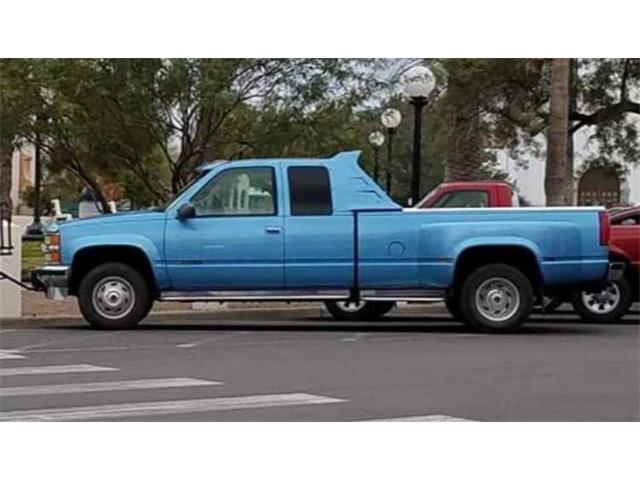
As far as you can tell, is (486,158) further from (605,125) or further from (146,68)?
(146,68)

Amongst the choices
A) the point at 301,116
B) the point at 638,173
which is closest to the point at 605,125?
the point at 638,173

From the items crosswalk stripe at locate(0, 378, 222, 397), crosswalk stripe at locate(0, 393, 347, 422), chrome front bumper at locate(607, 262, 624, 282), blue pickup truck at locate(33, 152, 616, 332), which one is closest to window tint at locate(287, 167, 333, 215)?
blue pickup truck at locate(33, 152, 616, 332)

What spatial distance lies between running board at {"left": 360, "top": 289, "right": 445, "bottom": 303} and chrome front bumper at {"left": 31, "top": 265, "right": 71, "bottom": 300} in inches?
138

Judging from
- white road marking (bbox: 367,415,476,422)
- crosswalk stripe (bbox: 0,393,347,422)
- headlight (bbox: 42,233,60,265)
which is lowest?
white road marking (bbox: 367,415,476,422)

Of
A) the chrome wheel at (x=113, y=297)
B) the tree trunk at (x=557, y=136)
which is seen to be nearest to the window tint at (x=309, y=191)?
the chrome wheel at (x=113, y=297)

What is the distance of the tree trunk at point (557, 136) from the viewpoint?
21.8m

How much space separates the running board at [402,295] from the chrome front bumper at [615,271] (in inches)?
83.5

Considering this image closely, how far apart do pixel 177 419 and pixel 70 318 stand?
26.9 feet

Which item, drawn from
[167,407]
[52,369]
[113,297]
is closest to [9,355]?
[52,369]

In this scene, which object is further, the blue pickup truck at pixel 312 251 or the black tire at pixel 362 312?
the black tire at pixel 362 312

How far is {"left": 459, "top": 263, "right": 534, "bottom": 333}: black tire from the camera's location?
14.8 meters

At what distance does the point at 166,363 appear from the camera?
38.9 ft

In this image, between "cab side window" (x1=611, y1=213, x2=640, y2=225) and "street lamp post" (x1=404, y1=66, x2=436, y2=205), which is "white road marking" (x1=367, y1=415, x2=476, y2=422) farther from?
"street lamp post" (x1=404, y1=66, x2=436, y2=205)

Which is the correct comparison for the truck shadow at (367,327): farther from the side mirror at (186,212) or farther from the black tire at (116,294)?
the side mirror at (186,212)
